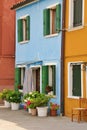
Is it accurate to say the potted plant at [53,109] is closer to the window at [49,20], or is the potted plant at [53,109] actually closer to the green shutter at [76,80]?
the green shutter at [76,80]

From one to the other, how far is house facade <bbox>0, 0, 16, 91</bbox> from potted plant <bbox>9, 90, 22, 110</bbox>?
261 inches

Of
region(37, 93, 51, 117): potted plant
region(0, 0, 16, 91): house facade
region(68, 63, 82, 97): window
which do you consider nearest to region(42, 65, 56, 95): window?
region(37, 93, 51, 117): potted plant

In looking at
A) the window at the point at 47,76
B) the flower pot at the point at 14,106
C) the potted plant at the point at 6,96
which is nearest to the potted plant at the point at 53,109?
the window at the point at 47,76

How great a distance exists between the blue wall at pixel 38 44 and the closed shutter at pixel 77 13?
1108mm

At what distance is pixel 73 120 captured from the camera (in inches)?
740

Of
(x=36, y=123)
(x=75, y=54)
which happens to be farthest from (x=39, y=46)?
(x=36, y=123)

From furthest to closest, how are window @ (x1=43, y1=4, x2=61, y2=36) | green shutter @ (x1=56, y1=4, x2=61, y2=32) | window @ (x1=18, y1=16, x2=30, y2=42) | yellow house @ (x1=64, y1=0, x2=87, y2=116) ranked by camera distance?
window @ (x1=18, y1=16, x2=30, y2=42)
window @ (x1=43, y1=4, x2=61, y2=36)
green shutter @ (x1=56, y1=4, x2=61, y2=32)
yellow house @ (x1=64, y1=0, x2=87, y2=116)

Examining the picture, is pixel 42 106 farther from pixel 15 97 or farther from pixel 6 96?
pixel 6 96

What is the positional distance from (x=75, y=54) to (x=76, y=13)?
184 cm

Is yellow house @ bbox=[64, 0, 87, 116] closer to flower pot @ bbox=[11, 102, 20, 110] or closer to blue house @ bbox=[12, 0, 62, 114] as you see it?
blue house @ bbox=[12, 0, 62, 114]

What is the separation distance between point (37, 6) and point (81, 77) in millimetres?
6080

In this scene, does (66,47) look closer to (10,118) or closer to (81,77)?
(81,77)

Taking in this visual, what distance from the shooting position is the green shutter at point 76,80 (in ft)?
64.5

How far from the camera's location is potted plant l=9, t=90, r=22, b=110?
24.5m
